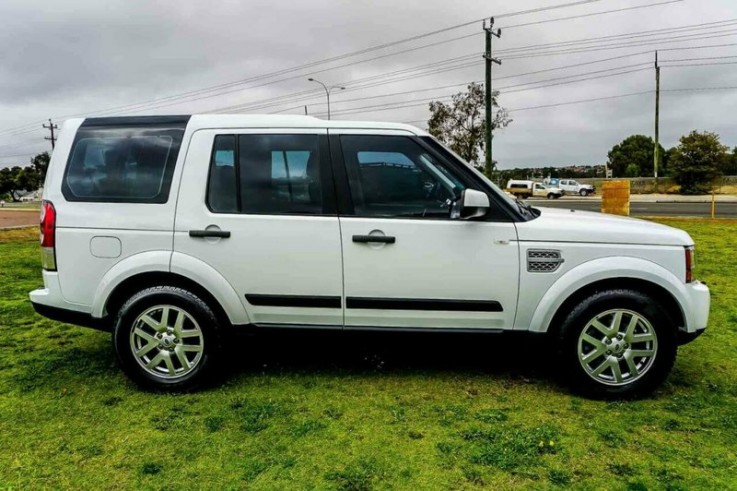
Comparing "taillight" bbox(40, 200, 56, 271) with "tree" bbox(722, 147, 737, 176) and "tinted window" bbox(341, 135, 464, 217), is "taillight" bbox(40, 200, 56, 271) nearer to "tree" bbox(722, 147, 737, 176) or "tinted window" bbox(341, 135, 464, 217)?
"tinted window" bbox(341, 135, 464, 217)

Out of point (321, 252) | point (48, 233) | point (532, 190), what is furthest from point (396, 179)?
point (532, 190)

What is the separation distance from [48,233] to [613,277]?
380 cm

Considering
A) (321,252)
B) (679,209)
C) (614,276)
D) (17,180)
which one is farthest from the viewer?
(17,180)

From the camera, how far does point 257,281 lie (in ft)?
12.0

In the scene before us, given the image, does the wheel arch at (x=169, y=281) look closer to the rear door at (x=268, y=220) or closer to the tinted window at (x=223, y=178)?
the rear door at (x=268, y=220)

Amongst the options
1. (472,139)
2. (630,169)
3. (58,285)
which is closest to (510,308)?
(58,285)

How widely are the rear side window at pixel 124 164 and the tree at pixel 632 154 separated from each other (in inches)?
3606

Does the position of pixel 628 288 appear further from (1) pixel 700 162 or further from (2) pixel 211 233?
(1) pixel 700 162

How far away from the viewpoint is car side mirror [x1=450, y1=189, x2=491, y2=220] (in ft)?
11.0

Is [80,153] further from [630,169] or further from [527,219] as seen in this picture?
[630,169]

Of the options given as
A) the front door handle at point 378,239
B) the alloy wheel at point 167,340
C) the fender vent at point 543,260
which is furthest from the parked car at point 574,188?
the alloy wheel at point 167,340

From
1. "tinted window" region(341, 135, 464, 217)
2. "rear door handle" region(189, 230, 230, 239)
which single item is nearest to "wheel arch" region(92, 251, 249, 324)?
"rear door handle" region(189, 230, 230, 239)

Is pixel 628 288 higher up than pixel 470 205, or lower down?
lower down

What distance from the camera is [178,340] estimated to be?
145 inches
